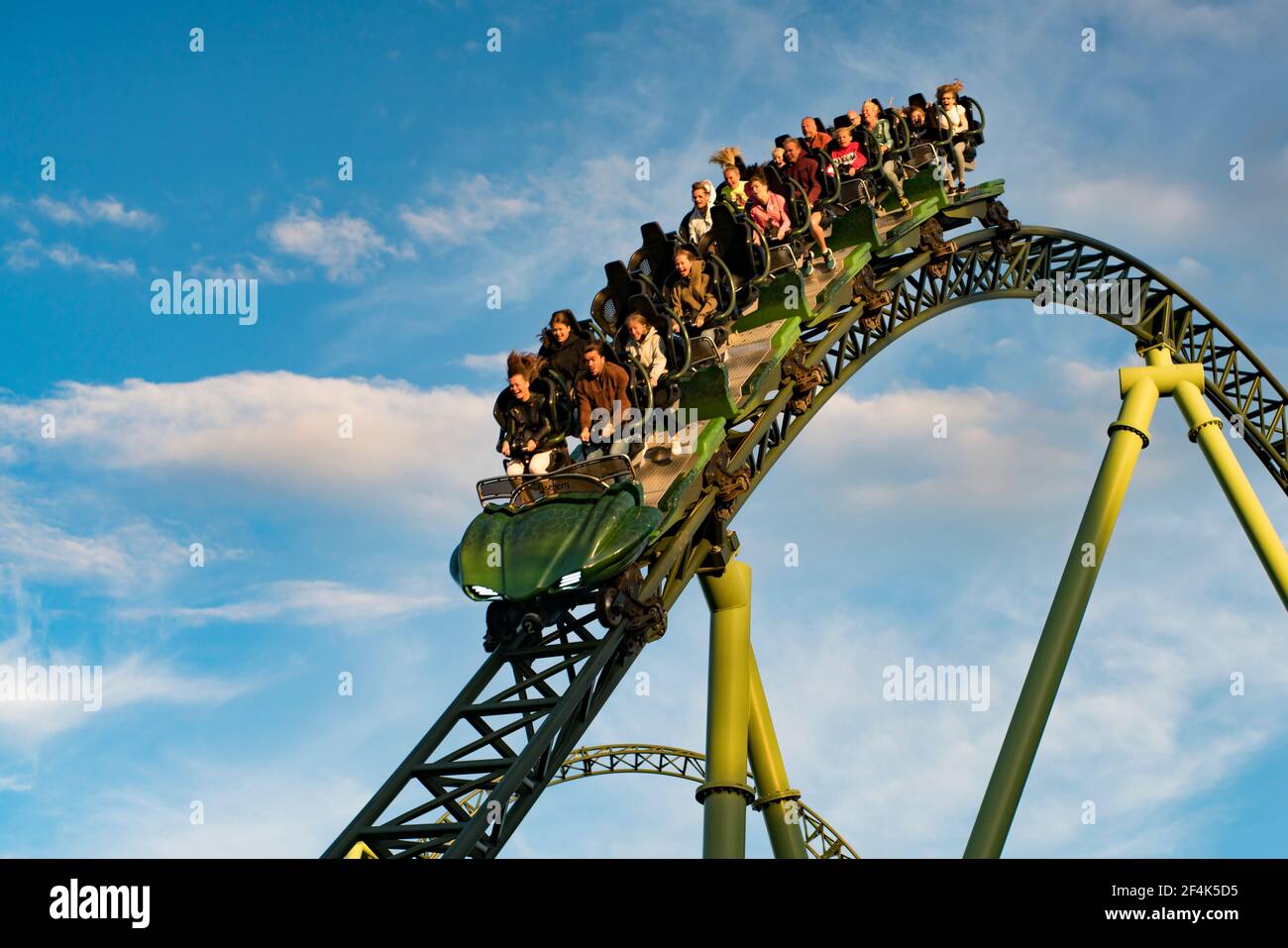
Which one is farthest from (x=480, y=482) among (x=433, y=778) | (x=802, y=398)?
(x=802, y=398)

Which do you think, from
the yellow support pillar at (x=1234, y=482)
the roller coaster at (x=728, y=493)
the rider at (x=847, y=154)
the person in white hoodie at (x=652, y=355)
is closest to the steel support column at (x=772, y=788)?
the roller coaster at (x=728, y=493)

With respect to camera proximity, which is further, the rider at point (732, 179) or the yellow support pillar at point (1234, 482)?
the yellow support pillar at point (1234, 482)

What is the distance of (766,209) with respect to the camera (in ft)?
38.2

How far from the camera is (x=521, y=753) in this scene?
800cm

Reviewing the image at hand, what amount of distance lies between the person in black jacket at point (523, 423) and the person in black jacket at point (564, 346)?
0.17 m

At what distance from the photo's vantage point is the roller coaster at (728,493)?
849 cm

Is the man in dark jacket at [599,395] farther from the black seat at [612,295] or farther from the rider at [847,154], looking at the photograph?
the rider at [847,154]

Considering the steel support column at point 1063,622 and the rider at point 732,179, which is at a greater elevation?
the rider at point 732,179

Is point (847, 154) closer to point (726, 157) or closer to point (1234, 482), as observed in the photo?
point (726, 157)

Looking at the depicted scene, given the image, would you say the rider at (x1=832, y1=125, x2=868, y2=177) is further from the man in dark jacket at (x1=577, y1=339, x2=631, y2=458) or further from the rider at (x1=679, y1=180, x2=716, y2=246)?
the man in dark jacket at (x1=577, y1=339, x2=631, y2=458)

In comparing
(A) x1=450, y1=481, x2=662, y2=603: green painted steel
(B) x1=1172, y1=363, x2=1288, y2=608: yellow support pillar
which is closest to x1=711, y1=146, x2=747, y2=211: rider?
(A) x1=450, y1=481, x2=662, y2=603: green painted steel

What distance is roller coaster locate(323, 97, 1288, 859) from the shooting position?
27.9 ft
